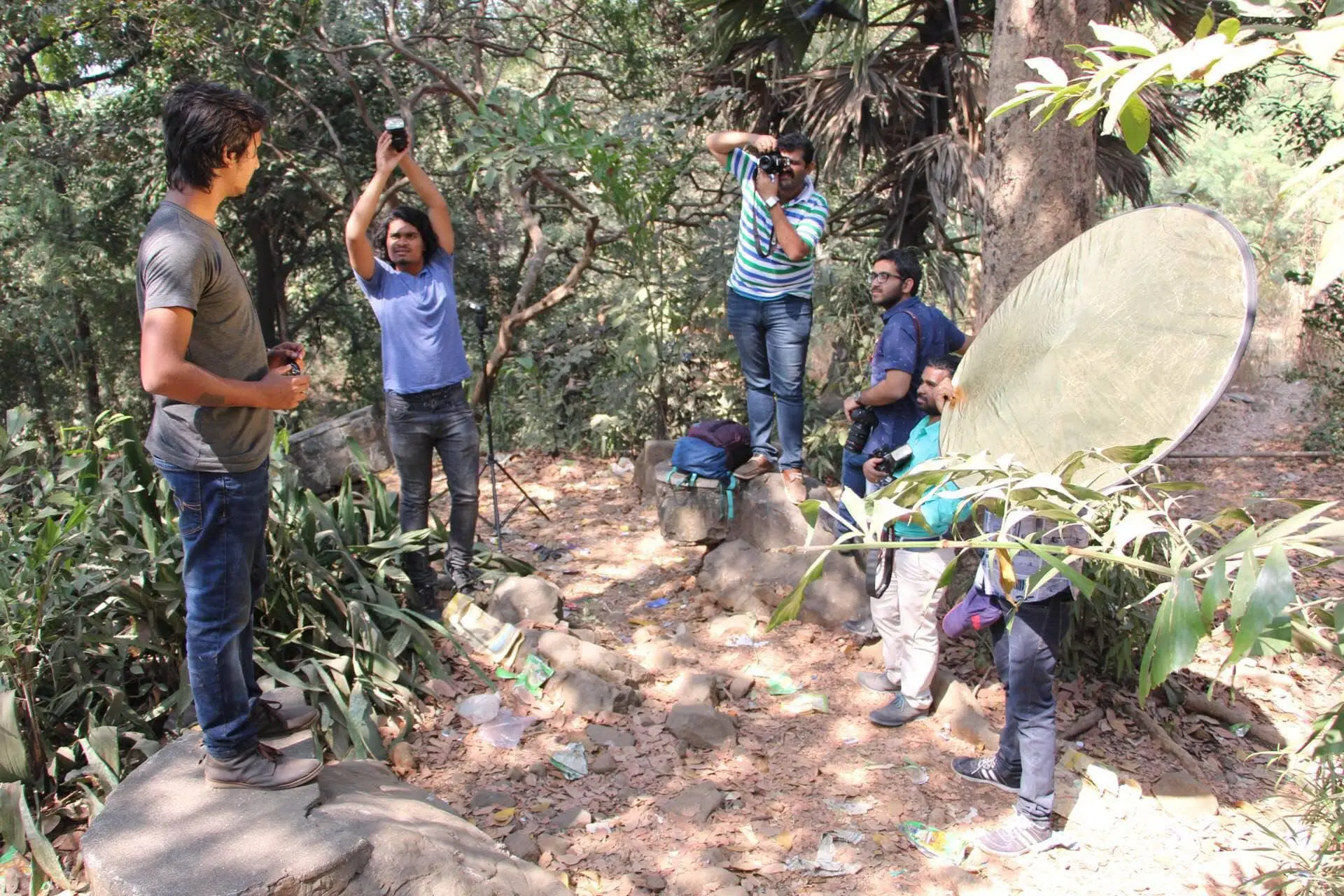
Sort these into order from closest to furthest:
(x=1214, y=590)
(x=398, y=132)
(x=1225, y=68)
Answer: (x=1225, y=68)
(x=1214, y=590)
(x=398, y=132)

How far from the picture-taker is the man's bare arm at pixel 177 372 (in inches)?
84.4

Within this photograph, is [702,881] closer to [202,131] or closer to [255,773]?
[255,773]

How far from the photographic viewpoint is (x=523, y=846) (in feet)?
9.78

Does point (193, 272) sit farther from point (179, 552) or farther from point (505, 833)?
point (505, 833)

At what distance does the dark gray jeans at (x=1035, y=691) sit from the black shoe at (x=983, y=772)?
165mm

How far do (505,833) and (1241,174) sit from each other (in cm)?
1452

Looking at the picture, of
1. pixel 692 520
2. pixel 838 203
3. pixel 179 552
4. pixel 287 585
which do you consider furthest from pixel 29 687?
pixel 838 203

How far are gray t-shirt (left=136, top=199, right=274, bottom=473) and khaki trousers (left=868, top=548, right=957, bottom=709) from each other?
2.26 metres

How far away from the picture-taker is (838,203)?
9695 mm

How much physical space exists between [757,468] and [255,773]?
3.06m

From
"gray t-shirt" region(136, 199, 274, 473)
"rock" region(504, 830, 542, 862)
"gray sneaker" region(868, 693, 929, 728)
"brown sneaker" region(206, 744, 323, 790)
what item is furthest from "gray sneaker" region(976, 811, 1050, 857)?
"gray t-shirt" region(136, 199, 274, 473)

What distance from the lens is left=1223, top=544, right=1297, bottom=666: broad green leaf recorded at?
39.4 inches

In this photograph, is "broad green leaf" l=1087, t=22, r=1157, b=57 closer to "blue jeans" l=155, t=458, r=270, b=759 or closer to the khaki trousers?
"blue jeans" l=155, t=458, r=270, b=759

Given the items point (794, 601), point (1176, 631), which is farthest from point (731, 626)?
point (1176, 631)
